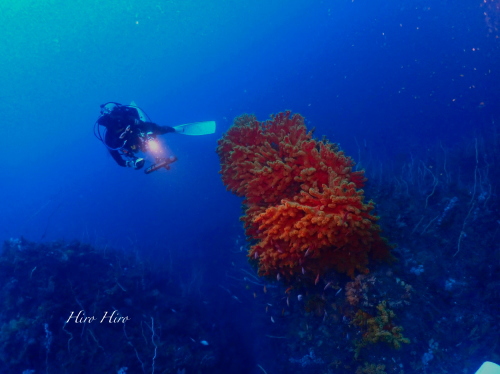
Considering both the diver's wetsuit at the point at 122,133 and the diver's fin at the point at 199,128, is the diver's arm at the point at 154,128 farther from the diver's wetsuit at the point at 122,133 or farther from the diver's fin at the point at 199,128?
the diver's fin at the point at 199,128

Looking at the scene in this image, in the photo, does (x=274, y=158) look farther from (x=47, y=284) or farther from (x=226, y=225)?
(x=47, y=284)

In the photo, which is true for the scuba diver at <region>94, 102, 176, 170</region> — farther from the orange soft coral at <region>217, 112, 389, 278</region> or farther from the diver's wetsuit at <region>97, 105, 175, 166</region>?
the orange soft coral at <region>217, 112, 389, 278</region>

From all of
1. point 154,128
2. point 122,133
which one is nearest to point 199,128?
point 154,128

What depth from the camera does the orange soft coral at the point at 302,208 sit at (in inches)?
156

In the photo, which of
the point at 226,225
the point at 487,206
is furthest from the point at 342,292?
the point at 226,225

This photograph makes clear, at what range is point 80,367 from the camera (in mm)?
6242

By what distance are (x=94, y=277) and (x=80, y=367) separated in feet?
9.20

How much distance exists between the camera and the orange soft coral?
3973mm

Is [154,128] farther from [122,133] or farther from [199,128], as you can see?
[199,128]

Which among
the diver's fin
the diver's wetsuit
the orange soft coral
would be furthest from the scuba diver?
the orange soft coral

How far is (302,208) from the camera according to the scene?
157 inches

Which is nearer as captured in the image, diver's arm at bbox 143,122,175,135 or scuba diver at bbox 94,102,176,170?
scuba diver at bbox 94,102,176,170

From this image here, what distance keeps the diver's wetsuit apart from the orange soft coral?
2489 millimetres

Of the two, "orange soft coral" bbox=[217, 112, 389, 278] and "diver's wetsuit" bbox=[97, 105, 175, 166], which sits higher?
"diver's wetsuit" bbox=[97, 105, 175, 166]
